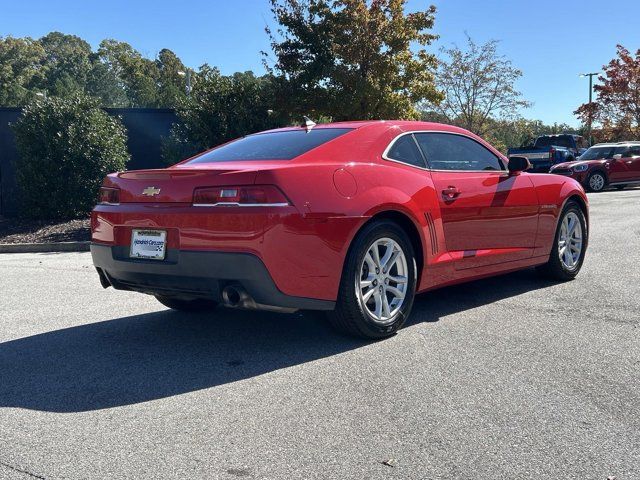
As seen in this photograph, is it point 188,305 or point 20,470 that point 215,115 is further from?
point 20,470

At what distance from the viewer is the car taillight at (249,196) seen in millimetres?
4098

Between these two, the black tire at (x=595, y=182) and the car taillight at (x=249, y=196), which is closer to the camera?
the car taillight at (x=249, y=196)

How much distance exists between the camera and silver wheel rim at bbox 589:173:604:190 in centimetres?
2219

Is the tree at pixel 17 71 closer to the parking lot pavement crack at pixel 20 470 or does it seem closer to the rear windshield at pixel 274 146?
the rear windshield at pixel 274 146

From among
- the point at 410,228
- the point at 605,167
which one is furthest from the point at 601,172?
the point at 410,228

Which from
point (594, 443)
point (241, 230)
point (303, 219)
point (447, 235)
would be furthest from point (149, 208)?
point (594, 443)

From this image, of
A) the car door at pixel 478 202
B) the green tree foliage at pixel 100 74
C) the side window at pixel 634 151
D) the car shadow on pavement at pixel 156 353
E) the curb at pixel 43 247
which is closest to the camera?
the car shadow on pavement at pixel 156 353

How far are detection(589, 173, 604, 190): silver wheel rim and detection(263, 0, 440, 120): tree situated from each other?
8471 millimetres

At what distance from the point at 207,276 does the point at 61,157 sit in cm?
1007

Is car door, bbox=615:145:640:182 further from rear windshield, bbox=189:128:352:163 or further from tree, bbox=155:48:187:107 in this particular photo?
tree, bbox=155:48:187:107

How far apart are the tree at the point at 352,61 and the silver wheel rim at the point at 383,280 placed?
10996mm

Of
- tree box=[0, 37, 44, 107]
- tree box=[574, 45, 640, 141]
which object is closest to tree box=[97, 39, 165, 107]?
tree box=[0, 37, 44, 107]

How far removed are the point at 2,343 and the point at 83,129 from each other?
917 cm

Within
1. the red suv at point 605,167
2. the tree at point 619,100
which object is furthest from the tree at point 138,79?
the red suv at point 605,167
